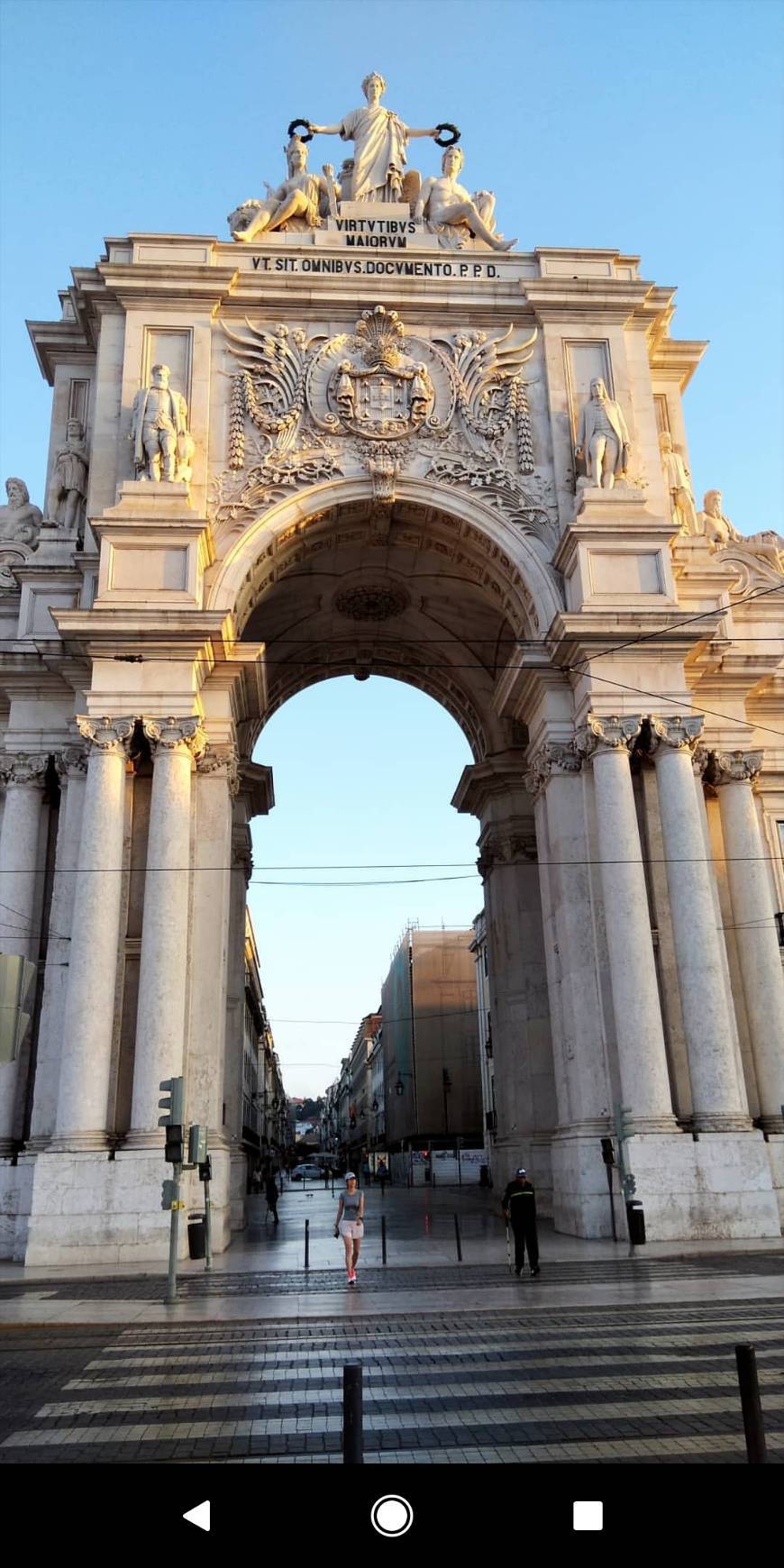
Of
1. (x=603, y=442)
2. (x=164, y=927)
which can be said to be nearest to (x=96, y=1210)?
(x=164, y=927)

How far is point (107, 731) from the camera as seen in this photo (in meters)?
23.8

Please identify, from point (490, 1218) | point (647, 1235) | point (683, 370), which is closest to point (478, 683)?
point (683, 370)

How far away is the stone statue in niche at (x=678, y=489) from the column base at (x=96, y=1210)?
65.7 ft

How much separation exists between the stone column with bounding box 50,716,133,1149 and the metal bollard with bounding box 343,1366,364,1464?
702 inches

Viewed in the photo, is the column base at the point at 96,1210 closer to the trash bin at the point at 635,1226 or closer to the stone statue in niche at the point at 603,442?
the trash bin at the point at 635,1226

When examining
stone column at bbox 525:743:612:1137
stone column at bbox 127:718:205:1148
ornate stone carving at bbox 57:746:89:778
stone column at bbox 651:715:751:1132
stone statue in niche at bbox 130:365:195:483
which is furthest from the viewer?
stone statue in niche at bbox 130:365:195:483

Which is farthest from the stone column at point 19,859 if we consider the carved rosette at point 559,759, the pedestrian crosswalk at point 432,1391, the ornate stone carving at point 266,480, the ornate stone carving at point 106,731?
the pedestrian crosswalk at point 432,1391

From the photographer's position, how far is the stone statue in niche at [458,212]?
30859 millimetres

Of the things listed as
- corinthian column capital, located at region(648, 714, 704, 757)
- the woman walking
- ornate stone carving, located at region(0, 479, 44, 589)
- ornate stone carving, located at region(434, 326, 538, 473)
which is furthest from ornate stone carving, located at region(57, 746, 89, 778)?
ornate stone carving, located at region(434, 326, 538, 473)

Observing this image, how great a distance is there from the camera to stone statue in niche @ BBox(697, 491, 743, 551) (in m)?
30.6

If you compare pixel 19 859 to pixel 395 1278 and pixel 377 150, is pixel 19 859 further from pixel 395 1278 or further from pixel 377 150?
pixel 377 150

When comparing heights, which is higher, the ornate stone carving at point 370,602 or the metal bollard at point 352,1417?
the ornate stone carving at point 370,602

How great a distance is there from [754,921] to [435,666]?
1259 centimetres

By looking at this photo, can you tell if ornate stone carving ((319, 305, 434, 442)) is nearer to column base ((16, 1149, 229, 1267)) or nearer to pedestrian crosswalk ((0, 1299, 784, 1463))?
column base ((16, 1149, 229, 1267))
